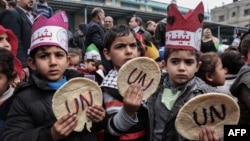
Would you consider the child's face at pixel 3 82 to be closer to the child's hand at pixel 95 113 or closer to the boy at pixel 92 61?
the child's hand at pixel 95 113

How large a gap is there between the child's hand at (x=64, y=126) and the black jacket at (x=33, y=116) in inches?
3.0

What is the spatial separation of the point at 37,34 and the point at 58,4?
10.5 meters

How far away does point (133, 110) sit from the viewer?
67.9 inches

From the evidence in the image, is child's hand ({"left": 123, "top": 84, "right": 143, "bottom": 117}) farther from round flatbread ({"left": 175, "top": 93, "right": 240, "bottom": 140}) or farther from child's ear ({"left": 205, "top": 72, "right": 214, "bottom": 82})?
child's ear ({"left": 205, "top": 72, "right": 214, "bottom": 82})

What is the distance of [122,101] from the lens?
197cm

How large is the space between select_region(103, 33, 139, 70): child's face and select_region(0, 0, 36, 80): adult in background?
58.1 inches

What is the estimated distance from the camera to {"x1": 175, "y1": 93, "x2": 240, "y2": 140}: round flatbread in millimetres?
1593

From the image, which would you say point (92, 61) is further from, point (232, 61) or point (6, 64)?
point (6, 64)

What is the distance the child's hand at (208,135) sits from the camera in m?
1.58

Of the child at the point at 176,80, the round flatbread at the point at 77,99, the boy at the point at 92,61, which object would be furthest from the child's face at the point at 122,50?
the boy at the point at 92,61

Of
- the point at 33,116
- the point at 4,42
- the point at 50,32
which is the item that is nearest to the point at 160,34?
the point at 4,42

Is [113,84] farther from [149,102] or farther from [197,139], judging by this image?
[197,139]

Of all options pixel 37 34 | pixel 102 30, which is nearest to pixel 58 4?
pixel 102 30

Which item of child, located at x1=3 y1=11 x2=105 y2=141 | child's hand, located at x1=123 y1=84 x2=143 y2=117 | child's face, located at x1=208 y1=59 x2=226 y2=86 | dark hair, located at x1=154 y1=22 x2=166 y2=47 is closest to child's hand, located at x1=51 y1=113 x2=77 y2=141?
child, located at x1=3 y1=11 x2=105 y2=141
